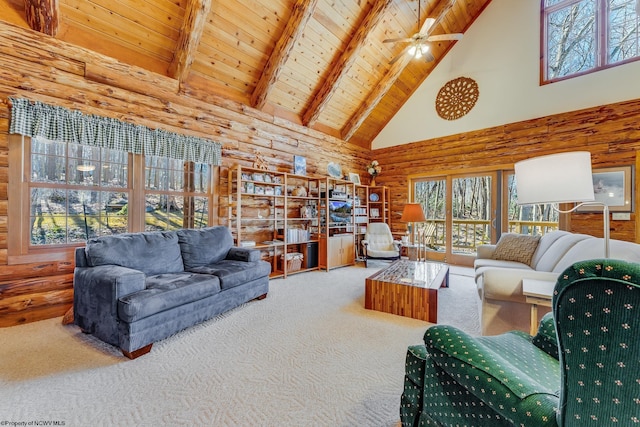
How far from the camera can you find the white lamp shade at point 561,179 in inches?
61.0

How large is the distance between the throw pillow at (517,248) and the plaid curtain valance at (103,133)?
450cm

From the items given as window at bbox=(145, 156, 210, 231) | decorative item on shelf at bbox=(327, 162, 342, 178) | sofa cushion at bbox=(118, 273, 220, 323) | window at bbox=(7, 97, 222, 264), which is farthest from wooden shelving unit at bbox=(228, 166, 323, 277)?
sofa cushion at bbox=(118, 273, 220, 323)

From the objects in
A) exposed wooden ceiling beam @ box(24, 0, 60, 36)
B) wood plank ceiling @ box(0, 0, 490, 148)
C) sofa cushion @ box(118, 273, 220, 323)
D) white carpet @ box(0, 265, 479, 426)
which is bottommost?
white carpet @ box(0, 265, 479, 426)

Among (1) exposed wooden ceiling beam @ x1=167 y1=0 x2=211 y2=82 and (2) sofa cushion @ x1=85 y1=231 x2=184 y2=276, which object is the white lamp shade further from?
(1) exposed wooden ceiling beam @ x1=167 y1=0 x2=211 y2=82

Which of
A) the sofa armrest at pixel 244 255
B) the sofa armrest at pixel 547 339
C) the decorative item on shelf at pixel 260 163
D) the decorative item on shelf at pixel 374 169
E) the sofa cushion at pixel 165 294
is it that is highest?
the decorative item on shelf at pixel 374 169

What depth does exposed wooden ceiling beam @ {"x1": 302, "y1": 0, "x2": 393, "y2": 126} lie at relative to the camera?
13.2 feet

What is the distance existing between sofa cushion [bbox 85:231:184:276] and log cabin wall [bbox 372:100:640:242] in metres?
5.20

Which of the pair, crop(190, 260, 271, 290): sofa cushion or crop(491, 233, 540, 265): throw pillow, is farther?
crop(491, 233, 540, 265): throw pillow

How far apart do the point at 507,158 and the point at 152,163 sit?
6.13 m

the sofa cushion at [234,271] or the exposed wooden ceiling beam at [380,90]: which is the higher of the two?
the exposed wooden ceiling beam at [380,90]

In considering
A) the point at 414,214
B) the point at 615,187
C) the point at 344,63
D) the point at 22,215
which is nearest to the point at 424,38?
the point at 344,63

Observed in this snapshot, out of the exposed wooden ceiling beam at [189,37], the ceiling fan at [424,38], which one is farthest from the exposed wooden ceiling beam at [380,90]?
the exposed wooden ceiling beam at [189,37]

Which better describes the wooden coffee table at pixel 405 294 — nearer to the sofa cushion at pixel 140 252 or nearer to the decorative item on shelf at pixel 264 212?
the sofa cushion at pixel 140 252

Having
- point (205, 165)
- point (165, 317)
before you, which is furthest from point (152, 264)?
point (205, 165)
